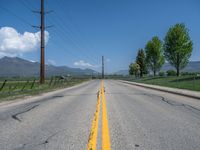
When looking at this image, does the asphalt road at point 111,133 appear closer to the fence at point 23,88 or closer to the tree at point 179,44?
the fence at point 23,88

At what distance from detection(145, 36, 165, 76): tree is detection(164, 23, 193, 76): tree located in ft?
50.3

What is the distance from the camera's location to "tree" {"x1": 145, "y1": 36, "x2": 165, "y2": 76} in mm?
67431

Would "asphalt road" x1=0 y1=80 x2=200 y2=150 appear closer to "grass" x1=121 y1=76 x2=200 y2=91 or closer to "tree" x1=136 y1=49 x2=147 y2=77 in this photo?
"grass" x1=121 y1=76 x2=200 y2=91

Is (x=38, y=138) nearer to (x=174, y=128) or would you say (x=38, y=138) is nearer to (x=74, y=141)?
(x=74, y=141)

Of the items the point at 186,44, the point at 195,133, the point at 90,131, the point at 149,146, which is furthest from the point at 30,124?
the point at 186,44

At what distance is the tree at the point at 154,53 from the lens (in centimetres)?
6743

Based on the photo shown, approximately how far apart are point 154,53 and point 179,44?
17913 millimetres

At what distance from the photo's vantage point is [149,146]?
5180 mm

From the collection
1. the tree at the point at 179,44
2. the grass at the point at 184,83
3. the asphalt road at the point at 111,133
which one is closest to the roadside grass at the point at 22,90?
the asphalt road at the point at 111,133

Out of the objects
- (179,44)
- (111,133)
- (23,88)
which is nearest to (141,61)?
(179,44)

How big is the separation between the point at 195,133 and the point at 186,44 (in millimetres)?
47058

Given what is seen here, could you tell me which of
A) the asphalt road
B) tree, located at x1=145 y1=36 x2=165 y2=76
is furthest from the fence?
tree, located at x1=145 y1=36 x2=165 y2=76

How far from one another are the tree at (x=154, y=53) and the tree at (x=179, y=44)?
604 inches

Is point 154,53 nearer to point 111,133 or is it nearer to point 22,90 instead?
point 22,90
